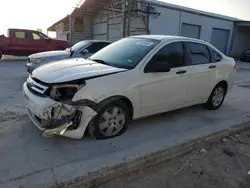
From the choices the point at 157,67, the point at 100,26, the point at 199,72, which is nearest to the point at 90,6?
the point at 100,26

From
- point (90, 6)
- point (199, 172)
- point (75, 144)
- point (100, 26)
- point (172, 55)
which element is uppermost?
point (90, 6)

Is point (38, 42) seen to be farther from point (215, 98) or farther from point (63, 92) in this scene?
point (63, 92)

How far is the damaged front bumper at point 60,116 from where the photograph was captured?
9.26ft

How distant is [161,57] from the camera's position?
3.70m

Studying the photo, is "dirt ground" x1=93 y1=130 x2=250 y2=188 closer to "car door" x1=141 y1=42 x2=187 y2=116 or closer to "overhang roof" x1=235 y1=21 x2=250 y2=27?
"car door" x1=141 y1=42 x2=187 y2=116

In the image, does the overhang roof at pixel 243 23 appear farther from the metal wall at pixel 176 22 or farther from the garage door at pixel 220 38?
the metal wall at pixel 176 22

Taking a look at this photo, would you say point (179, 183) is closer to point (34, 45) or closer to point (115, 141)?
point (115, 141)

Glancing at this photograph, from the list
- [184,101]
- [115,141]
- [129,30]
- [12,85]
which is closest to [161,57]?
[184,101]

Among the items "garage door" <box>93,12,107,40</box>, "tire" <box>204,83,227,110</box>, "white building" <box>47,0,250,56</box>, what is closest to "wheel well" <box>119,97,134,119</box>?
"tire" <box>204,83,227,110</box>

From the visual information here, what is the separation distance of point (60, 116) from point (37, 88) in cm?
58

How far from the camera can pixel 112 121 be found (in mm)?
3289

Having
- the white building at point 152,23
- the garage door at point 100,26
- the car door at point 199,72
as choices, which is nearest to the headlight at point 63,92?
the car door at point 199,72

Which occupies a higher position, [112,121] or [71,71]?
[71,71]

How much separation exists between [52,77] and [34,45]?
12.4 m
